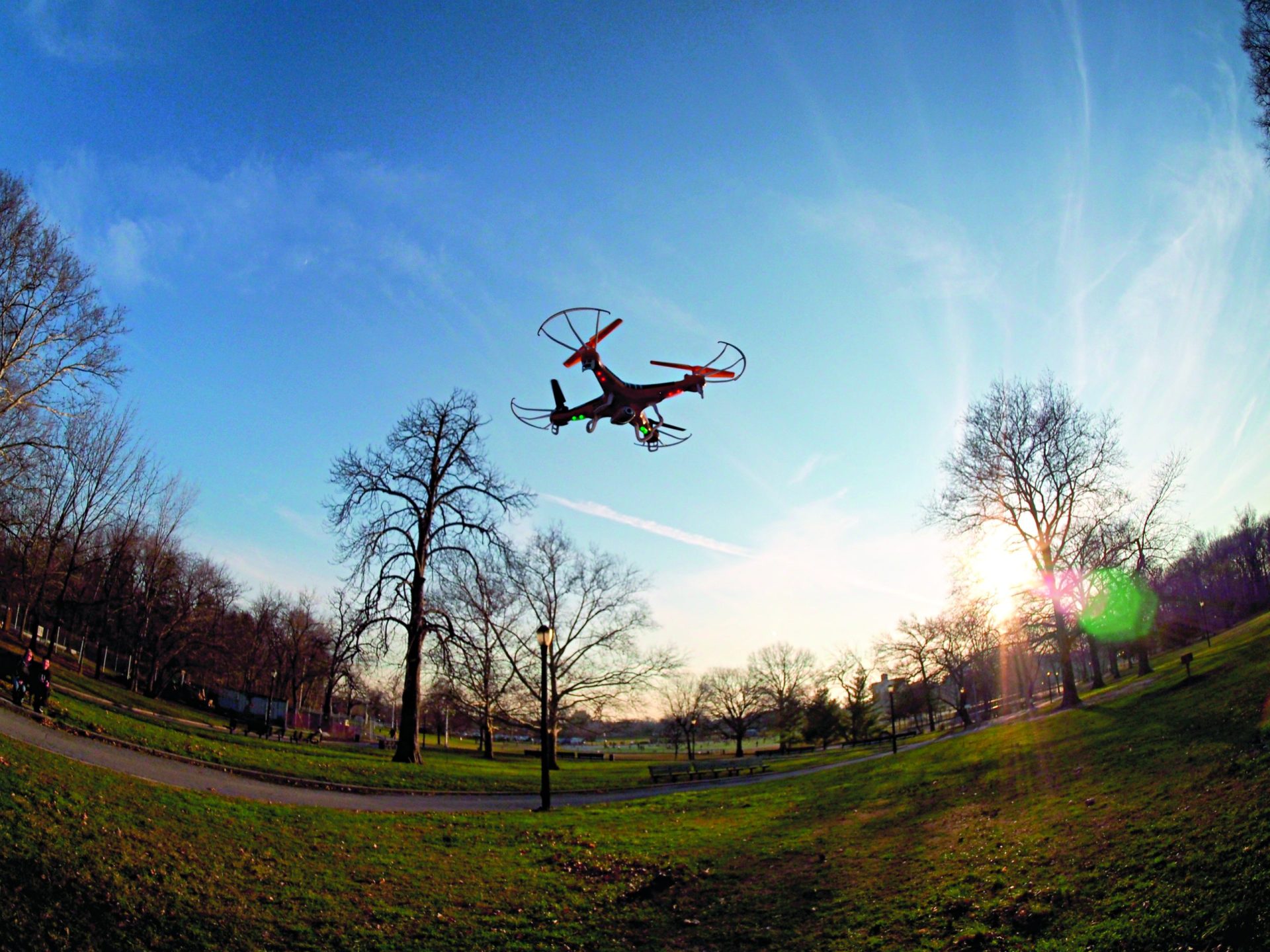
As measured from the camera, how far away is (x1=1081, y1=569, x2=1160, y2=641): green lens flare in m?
36.3

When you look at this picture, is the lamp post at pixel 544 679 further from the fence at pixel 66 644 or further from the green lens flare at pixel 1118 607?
the fence at pixel 66 644

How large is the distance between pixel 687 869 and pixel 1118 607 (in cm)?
3852

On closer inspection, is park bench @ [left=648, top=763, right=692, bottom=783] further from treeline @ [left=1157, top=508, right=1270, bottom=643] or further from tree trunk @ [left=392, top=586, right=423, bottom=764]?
treeline @ [left=1157, top=508, right=1270, bottom=643]

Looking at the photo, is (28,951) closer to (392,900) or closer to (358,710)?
(392,900)

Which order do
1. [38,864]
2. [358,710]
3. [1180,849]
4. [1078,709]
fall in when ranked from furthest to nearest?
[358,710], [1078,709], [1180,849], [38,864]

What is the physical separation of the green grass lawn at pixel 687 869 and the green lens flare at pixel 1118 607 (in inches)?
813

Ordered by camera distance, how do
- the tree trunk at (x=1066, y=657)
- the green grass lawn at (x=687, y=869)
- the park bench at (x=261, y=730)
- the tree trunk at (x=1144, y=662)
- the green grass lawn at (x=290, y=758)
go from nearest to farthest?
the green grass lawn at (x=687, y=869)
the green grass lawn at (x=290, y=758)
the tree trunk at (x=1066, y=657)
the park bench at (x=261, y=730)
the tree trunk at (x=1144, y=662)

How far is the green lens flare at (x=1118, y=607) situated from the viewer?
3628 centimetres

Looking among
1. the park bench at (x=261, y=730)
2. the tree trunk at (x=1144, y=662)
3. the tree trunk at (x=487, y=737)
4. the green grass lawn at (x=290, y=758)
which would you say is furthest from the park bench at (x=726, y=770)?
the park bench at (x=261, y=730)

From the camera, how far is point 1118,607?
1582 inches

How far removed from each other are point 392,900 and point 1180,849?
10983mm

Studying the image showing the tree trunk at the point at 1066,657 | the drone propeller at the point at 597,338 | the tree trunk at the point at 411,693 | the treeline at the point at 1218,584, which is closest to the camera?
the drone propeller at the point at 597,338

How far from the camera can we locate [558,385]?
41.6ft

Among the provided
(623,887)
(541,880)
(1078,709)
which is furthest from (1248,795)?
(1078,709)
